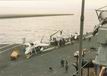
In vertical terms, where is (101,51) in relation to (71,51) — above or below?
above

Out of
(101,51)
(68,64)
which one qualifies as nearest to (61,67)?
(68,64)

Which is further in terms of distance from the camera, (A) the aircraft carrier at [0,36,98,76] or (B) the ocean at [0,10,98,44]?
(B) the ocean at [0,10,98,44]

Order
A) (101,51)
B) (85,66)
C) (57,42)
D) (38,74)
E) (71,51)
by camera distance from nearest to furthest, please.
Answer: (101,51) → (85,66) → (38,74) → (71,51) → (57,42)

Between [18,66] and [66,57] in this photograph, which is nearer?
[18,66]

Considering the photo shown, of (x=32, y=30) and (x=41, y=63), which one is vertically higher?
(x=41, y=63)

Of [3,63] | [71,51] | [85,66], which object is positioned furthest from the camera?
[71,51]

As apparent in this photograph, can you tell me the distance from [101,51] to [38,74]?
10479 mm

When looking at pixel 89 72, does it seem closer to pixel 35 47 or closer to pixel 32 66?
pixel 32 66

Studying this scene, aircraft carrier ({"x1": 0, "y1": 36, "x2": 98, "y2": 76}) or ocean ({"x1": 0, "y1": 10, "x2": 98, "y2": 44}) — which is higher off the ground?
aircraft carrier ({"x1": 0, "y1": 36, "x2": 98, "y2": 76})

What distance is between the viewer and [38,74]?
17.3 metres

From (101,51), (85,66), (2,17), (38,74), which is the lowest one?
(38,74)

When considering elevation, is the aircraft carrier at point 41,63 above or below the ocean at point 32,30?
above

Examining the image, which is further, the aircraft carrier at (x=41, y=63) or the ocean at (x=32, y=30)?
the ocean at (x=32, y=30)

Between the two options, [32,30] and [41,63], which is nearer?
[41,63]
